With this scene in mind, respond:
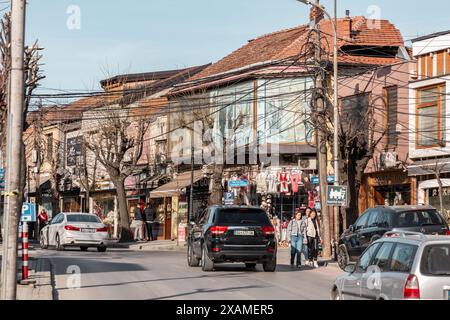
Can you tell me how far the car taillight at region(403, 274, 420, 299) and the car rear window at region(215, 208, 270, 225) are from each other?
1372 cm

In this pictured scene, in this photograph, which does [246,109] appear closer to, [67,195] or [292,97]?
[292,97]

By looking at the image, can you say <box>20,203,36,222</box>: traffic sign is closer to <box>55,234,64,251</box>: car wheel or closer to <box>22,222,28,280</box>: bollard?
<box>22,222,28,280</box>: bollard

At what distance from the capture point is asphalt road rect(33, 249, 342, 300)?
1831 cm

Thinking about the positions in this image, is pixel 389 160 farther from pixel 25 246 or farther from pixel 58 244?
pixel 25 246

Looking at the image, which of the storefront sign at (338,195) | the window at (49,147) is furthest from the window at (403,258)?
the window at (49,147)

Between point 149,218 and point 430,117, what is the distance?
2314cm

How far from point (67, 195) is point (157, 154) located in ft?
57.4

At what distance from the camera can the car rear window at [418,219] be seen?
23969 millimetres

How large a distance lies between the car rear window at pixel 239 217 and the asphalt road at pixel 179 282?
1.32m

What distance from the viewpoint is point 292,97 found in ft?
151

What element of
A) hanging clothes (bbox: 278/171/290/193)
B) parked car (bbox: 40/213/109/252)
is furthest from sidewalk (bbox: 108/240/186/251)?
parked car (bbox: 40/213/109/252)

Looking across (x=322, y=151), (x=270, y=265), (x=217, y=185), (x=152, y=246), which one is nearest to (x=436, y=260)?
(x=270, y=265)
